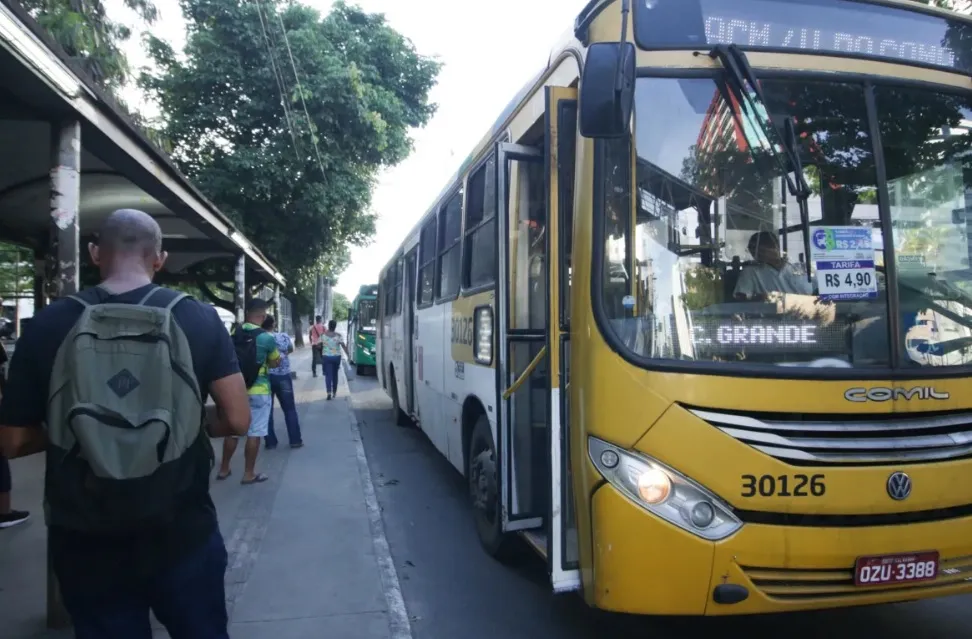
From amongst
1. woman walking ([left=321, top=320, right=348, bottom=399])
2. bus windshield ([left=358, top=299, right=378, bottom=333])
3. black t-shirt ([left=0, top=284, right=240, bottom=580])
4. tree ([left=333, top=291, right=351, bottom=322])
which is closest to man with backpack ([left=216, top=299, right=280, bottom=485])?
black t-shirt ([left=0, top=284, right=240, bottom=580])

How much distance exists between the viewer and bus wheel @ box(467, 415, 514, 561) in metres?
5.12

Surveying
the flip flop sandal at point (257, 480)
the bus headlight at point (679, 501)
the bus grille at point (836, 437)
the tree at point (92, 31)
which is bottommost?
the flip flop sandal at point (257, 480)

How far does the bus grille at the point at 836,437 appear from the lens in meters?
3.07

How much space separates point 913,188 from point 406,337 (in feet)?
23.6

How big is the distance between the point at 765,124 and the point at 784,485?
5.35 ft

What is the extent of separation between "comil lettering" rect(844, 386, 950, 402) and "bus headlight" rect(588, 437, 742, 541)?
2.43 ft

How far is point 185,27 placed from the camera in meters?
18.5

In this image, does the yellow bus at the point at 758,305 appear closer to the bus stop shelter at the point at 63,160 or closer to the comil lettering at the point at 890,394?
the comil lettering at the point at 890,394

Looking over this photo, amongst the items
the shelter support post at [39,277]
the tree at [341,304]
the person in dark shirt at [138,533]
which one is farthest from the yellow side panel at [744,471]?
the tree at [341,304]

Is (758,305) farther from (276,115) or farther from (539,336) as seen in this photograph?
(276,115)

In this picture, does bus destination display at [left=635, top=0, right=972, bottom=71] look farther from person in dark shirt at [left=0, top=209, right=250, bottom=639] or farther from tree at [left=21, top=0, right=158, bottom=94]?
tree at [left=21, top=0, right=158, bottom=94]

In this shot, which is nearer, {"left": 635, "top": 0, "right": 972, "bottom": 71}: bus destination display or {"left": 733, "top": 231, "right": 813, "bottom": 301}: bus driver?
{"left": 733, "top": 231, "right": 813, "bottom": 301}: bus driver

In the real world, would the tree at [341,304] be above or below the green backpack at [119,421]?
above

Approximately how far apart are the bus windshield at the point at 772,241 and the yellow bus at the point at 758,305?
1 centimetres
